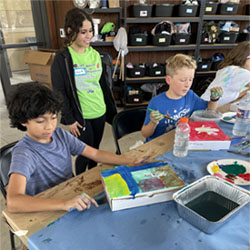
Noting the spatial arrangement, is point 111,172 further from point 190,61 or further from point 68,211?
point 190,61

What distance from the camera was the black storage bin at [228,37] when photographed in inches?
138

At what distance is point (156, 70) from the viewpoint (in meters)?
3.46

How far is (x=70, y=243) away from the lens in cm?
64

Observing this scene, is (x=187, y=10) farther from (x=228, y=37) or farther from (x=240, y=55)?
(x=240, y=55)

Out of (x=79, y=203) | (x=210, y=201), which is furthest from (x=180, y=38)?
(x=79, y=203)

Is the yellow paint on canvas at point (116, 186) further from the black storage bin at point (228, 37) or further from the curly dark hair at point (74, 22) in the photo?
the black storage bin at point (228, 37)

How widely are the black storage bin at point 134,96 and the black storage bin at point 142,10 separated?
1.04 meters

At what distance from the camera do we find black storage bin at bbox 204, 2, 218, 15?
329 cm

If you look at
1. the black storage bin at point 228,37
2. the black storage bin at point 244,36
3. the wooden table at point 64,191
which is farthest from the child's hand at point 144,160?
the black storage bin at point 244,36

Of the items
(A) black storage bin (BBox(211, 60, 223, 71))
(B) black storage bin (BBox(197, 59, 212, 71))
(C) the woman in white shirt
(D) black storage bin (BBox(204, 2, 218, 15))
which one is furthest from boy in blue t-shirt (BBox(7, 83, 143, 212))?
(A) black storage bin (BBox(211, 60, 223, 71))

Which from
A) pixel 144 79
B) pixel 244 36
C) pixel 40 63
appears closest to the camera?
pixel 40 63

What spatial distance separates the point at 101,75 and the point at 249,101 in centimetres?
112

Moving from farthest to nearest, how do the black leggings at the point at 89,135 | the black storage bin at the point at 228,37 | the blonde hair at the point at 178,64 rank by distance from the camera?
the black storage bin at the point at 228,37 < the black leggings at the point at 89,135 < the blonde hair at the point at 178,64

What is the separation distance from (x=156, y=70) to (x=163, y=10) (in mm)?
811
